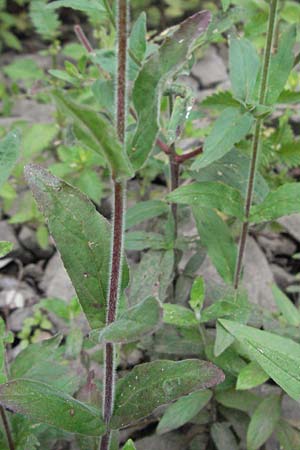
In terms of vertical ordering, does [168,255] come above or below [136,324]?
below

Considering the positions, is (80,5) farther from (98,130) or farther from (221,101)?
(98,130)

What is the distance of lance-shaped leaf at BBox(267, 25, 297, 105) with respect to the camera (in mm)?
1746

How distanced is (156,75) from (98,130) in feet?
0.56

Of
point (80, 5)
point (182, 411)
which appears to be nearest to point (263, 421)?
point (182, 411)

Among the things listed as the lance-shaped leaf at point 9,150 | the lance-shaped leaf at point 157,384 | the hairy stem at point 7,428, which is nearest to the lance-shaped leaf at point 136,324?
the lance-shaped leaf at point 157,384

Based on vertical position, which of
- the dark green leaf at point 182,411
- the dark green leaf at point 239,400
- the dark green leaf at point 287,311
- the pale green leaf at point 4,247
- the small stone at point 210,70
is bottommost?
the dark green leaf at point 239,400

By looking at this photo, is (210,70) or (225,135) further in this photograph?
(210,70)

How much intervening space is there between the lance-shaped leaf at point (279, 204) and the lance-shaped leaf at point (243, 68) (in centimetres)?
26

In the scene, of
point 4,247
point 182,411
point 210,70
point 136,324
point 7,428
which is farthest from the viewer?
point 210,70

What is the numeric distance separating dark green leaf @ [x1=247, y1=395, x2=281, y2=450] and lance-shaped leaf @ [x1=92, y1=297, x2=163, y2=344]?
2.53 ft

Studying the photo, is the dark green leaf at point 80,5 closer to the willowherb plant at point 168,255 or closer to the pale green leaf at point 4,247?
the willowherb plant at point 168,255

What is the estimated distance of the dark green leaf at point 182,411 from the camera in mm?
1853

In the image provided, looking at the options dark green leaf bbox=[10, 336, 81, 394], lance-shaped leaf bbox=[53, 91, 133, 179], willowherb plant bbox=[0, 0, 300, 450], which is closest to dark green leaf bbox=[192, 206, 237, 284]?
willowherb plant bbox=[0, 0, 300, 450]

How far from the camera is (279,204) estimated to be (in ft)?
5.81
